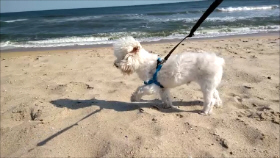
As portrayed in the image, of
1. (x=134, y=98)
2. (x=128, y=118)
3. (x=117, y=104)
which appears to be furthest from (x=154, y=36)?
(x=128, y=118)

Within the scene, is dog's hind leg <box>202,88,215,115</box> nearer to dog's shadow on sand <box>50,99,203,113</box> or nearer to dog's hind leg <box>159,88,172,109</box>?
dog's shadow on sand <box>50,99,203,113</box>

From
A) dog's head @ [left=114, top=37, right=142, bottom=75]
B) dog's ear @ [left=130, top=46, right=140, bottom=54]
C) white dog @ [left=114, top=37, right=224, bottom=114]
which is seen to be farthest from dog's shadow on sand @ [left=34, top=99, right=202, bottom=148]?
dog's ear @ [left=130, top=46, right=140, bottom=54]

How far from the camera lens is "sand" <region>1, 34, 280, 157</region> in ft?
10.9

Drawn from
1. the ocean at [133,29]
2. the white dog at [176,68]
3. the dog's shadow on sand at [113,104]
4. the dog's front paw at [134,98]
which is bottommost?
the ocean at [133,29]

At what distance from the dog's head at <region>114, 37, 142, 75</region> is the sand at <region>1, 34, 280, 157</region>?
2.38ft

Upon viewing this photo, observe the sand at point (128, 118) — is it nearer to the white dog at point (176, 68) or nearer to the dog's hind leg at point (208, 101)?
the dog's hind leg at point (208, 101)

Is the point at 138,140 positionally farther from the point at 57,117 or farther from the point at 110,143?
the point at 57,117

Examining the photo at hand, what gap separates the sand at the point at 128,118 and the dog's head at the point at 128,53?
724 mm

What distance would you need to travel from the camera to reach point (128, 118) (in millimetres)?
4070

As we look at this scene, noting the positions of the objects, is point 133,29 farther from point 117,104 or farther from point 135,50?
point 135,50

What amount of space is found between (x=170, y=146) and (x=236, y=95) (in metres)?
2.12

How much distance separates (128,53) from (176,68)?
2.63ft

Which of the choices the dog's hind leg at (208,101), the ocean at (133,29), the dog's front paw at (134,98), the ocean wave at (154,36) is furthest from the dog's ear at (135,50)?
the ocean wave at (154,36)

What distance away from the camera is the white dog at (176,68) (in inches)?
162
